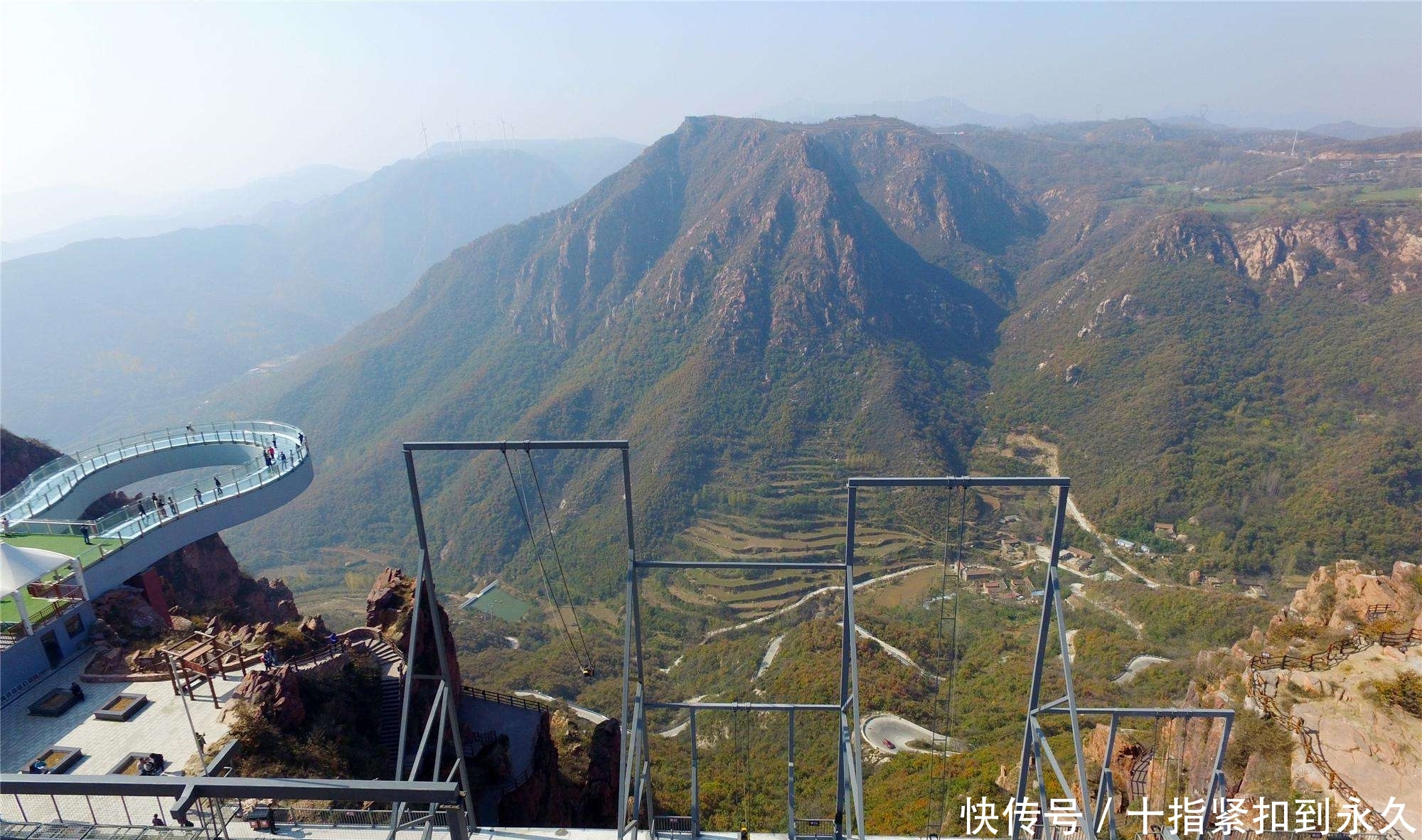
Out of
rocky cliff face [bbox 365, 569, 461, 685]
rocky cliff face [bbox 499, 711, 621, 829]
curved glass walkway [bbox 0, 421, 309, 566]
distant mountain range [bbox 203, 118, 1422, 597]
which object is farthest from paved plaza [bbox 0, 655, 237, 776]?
distant mountain range [bbox 203, 118, 1422, 597]

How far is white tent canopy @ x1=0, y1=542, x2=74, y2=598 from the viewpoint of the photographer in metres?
17.1

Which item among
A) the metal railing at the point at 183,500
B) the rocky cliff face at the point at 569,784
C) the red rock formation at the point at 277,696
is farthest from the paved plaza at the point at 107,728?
the rocky cliff face at the point at 569,784

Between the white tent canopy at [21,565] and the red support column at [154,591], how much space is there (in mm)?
4478

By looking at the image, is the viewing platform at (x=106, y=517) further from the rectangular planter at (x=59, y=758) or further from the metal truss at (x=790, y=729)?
the metal truss at (x=790, y=729)

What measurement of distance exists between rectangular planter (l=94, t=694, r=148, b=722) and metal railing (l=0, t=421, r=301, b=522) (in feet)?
42.8

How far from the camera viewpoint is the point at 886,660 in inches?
1874

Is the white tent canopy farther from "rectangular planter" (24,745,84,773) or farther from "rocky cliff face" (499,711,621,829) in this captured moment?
"rocky cliff face" (499,711,621,829)

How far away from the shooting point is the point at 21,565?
17.6 metres

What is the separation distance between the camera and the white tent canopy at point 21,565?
17.1 meters

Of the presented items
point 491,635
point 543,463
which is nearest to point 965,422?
point 543,463

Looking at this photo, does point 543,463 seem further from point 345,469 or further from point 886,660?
point 886,660

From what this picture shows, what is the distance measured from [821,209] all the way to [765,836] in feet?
430

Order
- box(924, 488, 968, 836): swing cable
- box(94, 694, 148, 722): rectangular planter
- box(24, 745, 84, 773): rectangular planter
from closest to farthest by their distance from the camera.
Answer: box(924, 488, 968, 836): swing cable, box(24, 745, 84, 773): rectangular planter, box(94, 694, 148, 722): rectangular planter

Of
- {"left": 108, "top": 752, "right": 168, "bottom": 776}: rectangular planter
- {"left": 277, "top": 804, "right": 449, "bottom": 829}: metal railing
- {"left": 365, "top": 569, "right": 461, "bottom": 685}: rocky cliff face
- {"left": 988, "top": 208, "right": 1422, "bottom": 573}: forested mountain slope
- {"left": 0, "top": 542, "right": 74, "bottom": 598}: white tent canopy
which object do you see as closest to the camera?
{"left": 277, "top": 804, "right": 449, "bottom": 829}: metal railing
